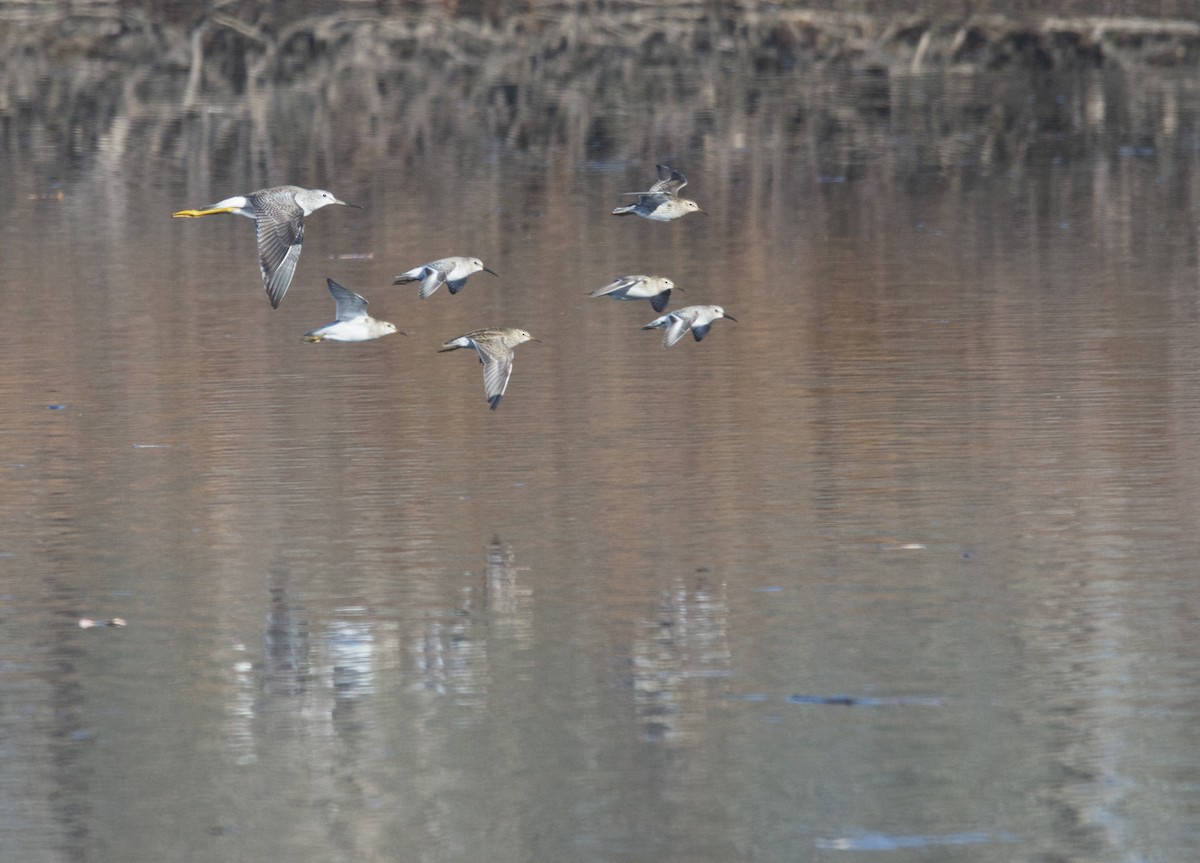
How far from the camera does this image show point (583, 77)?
132 ft

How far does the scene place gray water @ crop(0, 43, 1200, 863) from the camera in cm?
743

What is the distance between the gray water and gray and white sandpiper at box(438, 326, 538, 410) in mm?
427

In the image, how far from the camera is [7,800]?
7.52 m

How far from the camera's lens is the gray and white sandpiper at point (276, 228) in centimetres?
1228

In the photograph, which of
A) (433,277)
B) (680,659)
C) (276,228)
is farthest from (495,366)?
(680,659)

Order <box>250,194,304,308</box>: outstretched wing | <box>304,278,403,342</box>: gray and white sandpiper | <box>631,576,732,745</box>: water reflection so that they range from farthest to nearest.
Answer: <box>304,278,403,342</box>: gray and white sandpiper
<box>250,194,304,308</box>: outstretched wing
<box>631,576,732,745</box>: water reflection

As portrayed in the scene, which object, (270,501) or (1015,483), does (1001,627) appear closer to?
(1015,483)

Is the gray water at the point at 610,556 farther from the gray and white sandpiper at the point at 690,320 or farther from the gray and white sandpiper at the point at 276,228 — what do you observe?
the gray and white sandpiper at the point at 276,228

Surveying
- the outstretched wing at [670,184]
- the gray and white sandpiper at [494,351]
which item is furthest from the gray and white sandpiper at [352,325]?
the outstretched wing at [670,184]

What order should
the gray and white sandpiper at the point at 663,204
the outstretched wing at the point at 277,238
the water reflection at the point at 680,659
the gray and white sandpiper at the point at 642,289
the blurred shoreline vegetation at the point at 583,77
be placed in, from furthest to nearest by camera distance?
the blurred shoreline vegetation at the point at 583,77 < the gray and white sandpiper at the point at 663,204 < the gray and white sandpiper at the point at 642,289 < the outstretched wing at the point at 277,238 < the water reflection at the point at 680,659

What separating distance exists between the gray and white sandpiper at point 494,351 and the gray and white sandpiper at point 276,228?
956 millimetres

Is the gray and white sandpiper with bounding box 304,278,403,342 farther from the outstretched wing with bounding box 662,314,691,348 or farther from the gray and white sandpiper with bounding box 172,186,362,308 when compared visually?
→ the outstretched wing with bounding box 662,314,691,348

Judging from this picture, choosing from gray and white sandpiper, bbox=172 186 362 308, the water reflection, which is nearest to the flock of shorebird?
gray and white sandpiper, bbox=172 186 362 308

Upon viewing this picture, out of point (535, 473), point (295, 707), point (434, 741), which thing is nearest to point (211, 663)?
point (295, 707)
